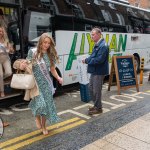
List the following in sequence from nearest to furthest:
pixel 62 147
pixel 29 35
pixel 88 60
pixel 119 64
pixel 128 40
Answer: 1. pixel 62 147
2. pixel 88 60
3. pixel 29 35
4. pixel 119 64
5. pixel 128 40

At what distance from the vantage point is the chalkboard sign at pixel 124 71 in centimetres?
812

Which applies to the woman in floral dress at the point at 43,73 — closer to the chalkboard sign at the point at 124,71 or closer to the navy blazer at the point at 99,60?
the navy blazer at the point at 99,60

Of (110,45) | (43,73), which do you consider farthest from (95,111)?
(110,45)

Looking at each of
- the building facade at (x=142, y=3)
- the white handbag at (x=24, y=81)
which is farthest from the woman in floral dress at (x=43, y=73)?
the building facade at (x=142, y=3)

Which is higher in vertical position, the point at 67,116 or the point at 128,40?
the point at 128,40

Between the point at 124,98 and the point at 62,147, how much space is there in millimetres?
3571

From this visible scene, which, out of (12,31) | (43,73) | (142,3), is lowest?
(43,73)

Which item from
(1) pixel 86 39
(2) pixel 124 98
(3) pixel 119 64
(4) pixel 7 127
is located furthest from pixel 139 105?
(4) pixel 7 127

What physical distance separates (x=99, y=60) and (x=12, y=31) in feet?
7.62

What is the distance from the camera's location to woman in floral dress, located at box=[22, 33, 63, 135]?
14.9 ft

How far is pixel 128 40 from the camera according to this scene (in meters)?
10.6

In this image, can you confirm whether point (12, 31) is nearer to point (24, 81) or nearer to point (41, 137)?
point (24, 81)

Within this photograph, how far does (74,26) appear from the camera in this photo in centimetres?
794

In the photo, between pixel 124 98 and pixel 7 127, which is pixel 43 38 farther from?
pixel 124 98
